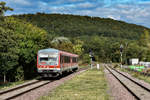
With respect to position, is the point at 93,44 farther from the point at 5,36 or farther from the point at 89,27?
the point at 5,36

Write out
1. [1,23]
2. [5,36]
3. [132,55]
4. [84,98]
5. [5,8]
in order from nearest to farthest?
[84,98] → [5,36] → [1,23] → [5,8] → [132,55]

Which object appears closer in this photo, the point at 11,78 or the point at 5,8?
the point at 5,8

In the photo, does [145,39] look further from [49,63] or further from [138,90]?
[138,90]

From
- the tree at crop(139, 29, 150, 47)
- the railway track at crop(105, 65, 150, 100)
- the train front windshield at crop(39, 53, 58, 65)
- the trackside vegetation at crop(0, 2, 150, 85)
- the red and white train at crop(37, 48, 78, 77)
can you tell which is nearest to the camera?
the railway track at crop(105, 65, 150, 100)

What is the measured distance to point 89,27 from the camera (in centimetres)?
19625

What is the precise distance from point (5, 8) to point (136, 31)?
177 m

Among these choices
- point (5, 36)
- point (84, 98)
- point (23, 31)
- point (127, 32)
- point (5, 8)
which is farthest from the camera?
point (127, 32)

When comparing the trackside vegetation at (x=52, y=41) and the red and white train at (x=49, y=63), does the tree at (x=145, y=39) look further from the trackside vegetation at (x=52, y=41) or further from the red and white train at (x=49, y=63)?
the red and white train at (x=49, y=63)

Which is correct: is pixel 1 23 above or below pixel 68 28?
below

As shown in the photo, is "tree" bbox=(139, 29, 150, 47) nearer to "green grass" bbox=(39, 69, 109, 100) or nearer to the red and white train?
the red and white train

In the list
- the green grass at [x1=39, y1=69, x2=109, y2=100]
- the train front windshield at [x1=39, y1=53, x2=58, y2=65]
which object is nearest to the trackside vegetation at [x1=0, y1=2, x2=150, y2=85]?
the train front windshield at [x1=39, y1=53, x2=58, y2=65]

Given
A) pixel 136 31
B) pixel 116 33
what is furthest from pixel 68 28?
pixel 136 31

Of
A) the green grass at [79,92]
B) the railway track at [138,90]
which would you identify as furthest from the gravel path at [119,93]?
the green grass at [79,92]

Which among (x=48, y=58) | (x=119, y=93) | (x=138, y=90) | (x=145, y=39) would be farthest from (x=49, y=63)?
(x=145, y=39)
